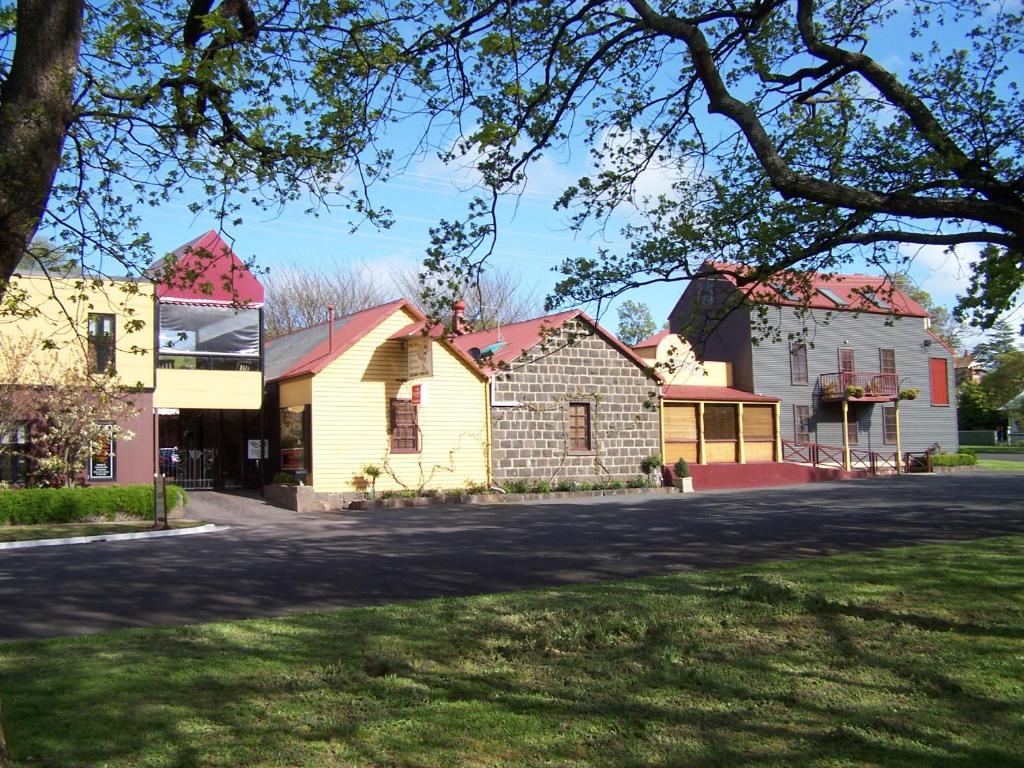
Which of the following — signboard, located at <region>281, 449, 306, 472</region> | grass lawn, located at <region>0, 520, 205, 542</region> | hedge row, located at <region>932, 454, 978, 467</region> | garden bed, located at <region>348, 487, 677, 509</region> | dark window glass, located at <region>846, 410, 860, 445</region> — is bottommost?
garden bed, located at <region>348, 487, 677, 509</region>

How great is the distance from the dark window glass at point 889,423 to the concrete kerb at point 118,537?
32.6m

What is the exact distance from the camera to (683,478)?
101 ft

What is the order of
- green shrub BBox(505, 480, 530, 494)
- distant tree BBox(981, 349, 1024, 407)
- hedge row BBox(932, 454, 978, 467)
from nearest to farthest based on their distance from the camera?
green shrub BBox(505, 480, 530, 494) → hedge row BBox(932, 454, 978, 467) → distant tree BBox(981, 349, 1024, 407)

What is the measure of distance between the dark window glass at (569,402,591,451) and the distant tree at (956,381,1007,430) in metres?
45.7

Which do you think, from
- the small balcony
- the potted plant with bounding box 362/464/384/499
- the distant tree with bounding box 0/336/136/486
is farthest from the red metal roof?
the distant tree with bounding box 0/336/136/486

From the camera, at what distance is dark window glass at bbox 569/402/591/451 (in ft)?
98.3

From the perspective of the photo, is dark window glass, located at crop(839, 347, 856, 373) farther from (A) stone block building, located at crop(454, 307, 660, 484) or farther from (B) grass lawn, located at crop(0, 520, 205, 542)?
(B) grass lawn, located at crop(0, 520, 205, 542)

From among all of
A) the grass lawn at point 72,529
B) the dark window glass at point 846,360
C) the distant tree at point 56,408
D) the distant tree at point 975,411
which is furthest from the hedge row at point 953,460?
the distant tree at point 56,408

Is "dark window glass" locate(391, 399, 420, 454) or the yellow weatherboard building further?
"dark window glass" locate(391, 399, 420, 454)

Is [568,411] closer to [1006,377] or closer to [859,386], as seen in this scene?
[859,386]

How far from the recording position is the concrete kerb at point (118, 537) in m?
16.3

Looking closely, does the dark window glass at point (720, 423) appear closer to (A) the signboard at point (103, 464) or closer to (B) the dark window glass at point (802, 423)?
(B) the dark window glass at point (802, 423)

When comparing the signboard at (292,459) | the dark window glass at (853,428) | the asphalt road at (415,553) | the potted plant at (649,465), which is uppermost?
the dark window glass at (853,428)

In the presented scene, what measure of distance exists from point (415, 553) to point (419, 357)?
537 inches
